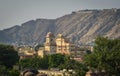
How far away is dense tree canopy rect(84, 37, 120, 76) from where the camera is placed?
4922 cm

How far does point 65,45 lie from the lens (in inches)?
4385

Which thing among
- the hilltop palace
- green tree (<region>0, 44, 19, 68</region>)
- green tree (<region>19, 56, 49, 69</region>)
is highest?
the hilltop palace

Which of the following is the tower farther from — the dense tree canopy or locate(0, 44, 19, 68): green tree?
the dense tree canopy

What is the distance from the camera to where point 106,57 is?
50594 mm

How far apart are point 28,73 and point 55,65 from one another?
29.2m

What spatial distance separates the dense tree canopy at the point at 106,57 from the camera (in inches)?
1938

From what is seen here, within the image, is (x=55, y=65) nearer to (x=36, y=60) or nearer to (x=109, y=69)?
(x=36, y=60)

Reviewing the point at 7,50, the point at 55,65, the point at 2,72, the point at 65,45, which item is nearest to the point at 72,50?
the point at 65,45

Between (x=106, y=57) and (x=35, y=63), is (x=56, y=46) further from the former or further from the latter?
(x=106, y=57)

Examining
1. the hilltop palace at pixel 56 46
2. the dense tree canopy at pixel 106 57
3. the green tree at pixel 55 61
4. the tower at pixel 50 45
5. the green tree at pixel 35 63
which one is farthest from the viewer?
the hilltop palace at pixel 56 46

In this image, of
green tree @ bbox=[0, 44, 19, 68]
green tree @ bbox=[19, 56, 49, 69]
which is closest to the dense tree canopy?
green tree @ bbox=[0, 44, 19, 68]

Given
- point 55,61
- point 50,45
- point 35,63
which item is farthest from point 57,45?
point 35,63

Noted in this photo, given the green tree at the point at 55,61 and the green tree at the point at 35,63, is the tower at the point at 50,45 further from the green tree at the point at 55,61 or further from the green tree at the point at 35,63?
the green tree at the point at 35,63

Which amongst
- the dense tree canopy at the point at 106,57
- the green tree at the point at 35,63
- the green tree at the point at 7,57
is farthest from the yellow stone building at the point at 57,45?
the dense tree canopy at the point at 106,57
